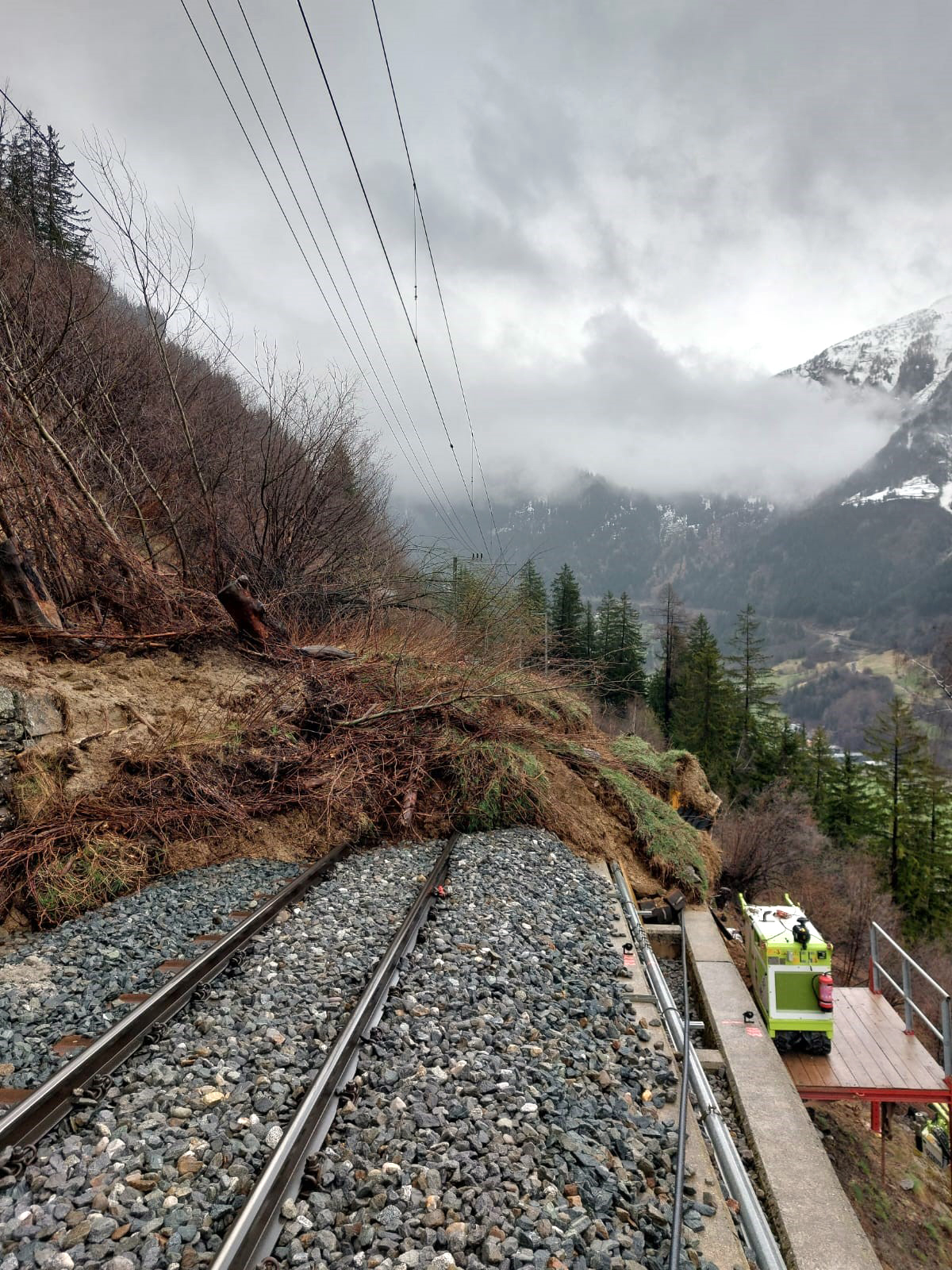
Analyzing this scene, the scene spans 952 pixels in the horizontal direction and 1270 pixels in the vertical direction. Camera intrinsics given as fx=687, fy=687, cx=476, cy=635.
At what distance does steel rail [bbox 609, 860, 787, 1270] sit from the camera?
3178mm

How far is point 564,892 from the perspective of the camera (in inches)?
295

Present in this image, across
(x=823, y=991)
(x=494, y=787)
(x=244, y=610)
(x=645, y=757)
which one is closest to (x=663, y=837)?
(x=823, y=991)

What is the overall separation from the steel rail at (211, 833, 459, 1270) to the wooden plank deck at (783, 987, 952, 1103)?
247 inches

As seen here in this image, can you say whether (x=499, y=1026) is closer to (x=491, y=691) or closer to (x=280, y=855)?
(x=280, y=855)

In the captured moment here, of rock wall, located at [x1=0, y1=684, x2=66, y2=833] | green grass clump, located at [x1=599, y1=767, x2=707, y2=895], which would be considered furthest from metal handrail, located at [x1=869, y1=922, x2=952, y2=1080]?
rock wall, located at [x1=0, y1=684, x2=66, y2=833]

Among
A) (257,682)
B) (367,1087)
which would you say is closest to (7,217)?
(257,682)

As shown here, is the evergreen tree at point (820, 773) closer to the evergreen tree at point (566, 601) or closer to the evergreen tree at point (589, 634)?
the evergreen tree at point (589, 634)

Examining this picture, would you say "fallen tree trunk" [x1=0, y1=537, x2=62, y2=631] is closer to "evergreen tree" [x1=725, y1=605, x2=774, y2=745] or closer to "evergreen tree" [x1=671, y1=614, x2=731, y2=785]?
"evergreen tree" [x1=671, y1=614, x2=731, y2=785]

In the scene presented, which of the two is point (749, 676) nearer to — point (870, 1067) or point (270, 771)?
point (870, 1067)

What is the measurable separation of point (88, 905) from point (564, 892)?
4.64 metres

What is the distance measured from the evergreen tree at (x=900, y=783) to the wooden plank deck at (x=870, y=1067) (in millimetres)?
30276

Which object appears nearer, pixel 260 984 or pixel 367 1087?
pixel 367 1087

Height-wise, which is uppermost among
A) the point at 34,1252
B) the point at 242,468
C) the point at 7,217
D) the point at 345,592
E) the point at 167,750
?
the point at 7,217

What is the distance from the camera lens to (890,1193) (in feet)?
30.1
